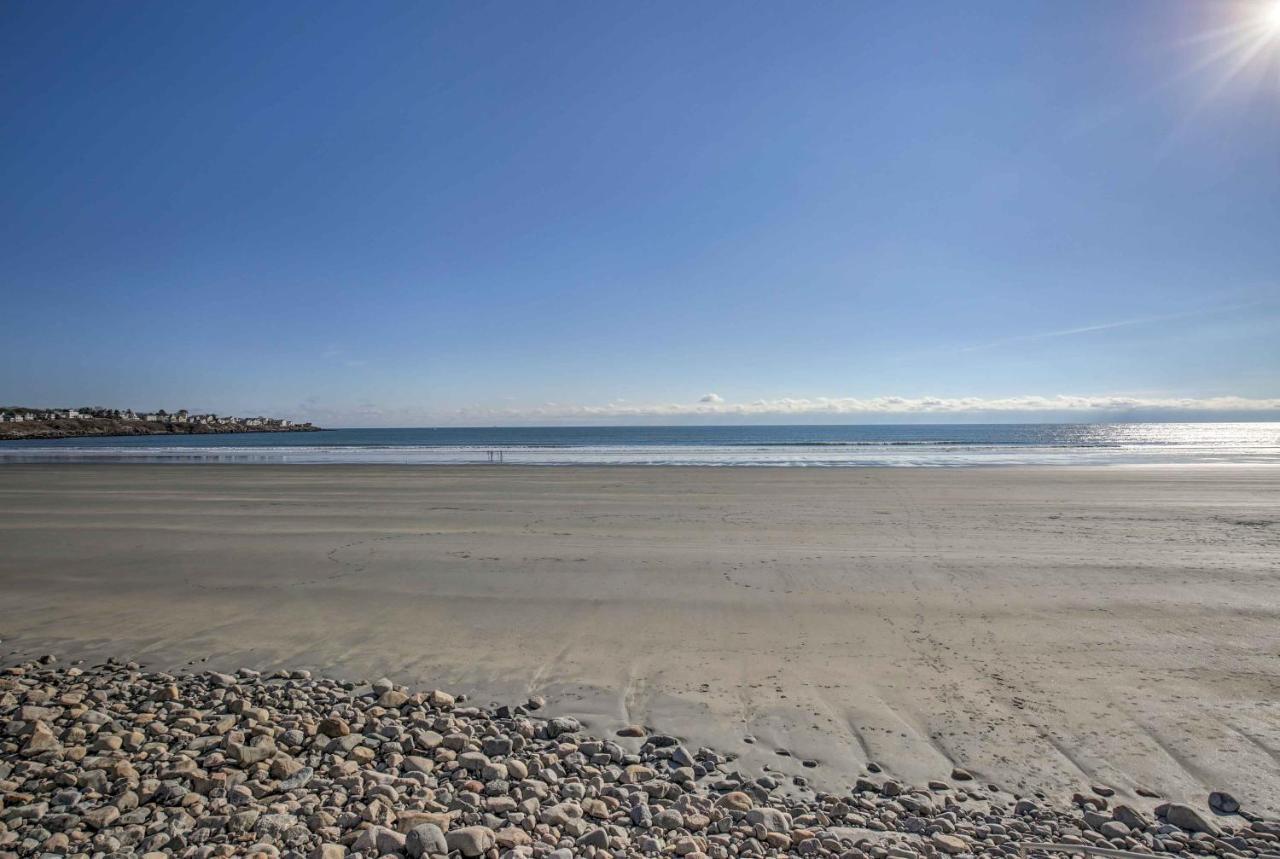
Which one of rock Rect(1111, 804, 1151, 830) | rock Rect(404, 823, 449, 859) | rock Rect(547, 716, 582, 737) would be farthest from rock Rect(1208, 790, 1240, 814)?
rock Rect(404, 823, 449, 859)

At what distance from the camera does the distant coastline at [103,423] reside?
94.4 meters

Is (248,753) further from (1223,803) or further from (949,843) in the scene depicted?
(1223,803)

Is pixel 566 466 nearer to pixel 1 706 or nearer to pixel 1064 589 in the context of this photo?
pixel 1064 589

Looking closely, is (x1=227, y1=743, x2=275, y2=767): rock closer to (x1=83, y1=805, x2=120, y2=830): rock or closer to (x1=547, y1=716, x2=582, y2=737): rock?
(x1=83, y1=805, x2=120, y2=830): rock

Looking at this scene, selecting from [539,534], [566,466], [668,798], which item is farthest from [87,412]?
[668,798]

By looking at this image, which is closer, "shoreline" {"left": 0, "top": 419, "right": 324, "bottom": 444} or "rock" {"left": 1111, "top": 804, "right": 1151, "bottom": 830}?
"rock" {"left": 1111, "top": 804, "right": 1151, "bottom": 830}

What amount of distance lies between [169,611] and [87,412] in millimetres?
162016

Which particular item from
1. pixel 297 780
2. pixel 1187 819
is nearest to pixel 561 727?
pixel 297 780

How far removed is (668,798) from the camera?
3.58m

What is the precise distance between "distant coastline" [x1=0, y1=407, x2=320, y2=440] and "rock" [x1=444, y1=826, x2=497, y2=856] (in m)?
117

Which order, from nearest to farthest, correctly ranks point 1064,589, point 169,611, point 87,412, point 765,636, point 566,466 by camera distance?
point 765,636, point 169,611, point 1064,589, point 566,466, point 87,412

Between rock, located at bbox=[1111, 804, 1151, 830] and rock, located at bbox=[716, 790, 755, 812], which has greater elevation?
rock, located at bbox=[716, 790, 755, 812]

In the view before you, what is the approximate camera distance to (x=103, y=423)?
110188 millimetres

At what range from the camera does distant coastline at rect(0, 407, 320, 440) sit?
9438 cm
